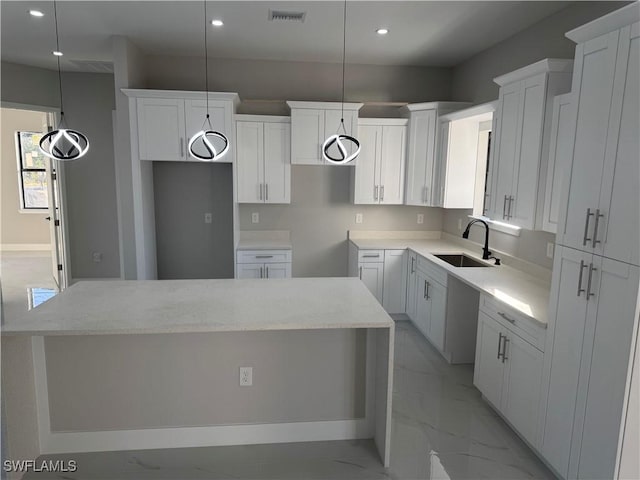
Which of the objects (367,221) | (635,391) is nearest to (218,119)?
(367,221)

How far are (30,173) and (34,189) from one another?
0.31 metres

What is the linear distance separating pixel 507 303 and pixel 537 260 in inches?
34.4

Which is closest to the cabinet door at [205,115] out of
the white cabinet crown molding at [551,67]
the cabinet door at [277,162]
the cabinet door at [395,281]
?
the cabinet door at [277,162]

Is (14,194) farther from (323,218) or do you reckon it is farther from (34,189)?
(323,218)

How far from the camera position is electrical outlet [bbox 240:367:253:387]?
2.61 metres

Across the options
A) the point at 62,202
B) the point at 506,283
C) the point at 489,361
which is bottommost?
the point at 489,361

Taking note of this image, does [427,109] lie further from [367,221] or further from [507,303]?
[507,303]

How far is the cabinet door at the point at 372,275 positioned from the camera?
470cm

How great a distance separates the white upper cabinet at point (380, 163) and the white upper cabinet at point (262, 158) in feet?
2.70

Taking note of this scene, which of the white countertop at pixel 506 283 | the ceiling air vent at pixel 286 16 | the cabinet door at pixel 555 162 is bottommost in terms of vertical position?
the white countertop at pixel 506 283

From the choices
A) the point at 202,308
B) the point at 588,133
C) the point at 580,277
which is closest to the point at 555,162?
the point at 588,133

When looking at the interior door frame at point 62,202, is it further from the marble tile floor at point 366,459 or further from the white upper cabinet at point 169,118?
the marble tile floor at point 366,459

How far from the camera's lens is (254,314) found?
2.31 metres

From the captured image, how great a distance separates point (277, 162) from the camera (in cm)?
466
